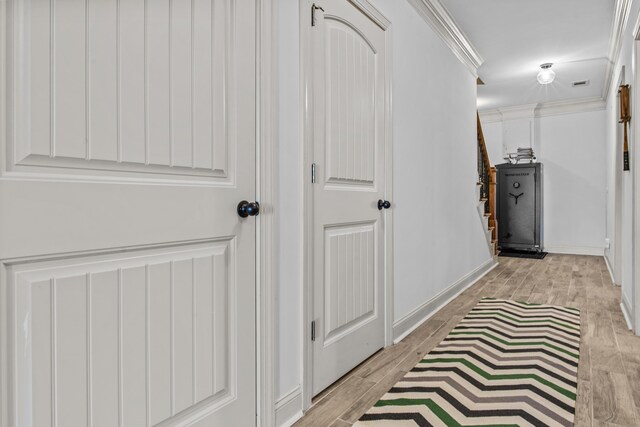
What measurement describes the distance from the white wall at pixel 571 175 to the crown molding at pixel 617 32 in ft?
5.10

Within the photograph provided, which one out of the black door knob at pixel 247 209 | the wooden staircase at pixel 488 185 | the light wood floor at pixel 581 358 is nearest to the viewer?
the black door knob at pixel 247 209

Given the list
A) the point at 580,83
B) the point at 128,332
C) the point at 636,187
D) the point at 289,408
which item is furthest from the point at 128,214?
the point at 580,83

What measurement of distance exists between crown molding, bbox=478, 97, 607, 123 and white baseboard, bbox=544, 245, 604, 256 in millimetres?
2267

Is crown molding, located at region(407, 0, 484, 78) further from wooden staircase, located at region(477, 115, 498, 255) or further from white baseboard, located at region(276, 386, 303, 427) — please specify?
white baseboard, located at region(276, 386, 303, 427)

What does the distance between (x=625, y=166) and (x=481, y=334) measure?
6.27 feet

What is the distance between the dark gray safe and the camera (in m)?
6.53

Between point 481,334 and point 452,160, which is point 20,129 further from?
point 452,160

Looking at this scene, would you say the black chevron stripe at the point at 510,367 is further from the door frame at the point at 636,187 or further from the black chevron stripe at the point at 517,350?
the door frame at the point at 636,187

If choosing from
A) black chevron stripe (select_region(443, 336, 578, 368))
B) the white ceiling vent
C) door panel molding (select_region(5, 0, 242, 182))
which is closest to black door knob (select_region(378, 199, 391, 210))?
black chevron stripe (select_region(443, 336, 578, 368))

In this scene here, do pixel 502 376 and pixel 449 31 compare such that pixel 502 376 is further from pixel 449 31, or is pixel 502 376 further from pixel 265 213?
pixel 449 31

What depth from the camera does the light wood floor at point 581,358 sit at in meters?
1.68

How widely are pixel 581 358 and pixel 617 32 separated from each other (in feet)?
10.6

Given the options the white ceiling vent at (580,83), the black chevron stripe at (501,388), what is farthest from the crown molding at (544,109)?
the black chevron stripe at (501,388)

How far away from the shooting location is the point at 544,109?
6879 millimetres
